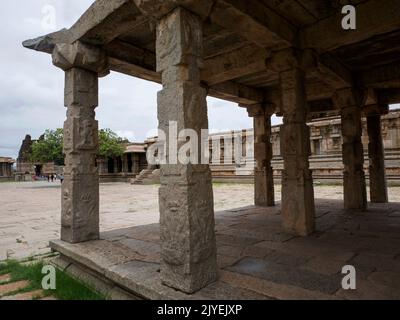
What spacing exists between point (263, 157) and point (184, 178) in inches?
246

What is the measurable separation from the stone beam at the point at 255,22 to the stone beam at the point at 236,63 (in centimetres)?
57

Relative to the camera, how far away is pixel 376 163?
29.4 feet

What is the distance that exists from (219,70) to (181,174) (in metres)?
4.09

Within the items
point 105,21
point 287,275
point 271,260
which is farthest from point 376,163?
point 105,21

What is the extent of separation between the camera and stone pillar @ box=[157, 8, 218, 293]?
2787 mm

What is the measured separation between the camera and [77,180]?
185 inches

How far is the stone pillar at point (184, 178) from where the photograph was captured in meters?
2.79

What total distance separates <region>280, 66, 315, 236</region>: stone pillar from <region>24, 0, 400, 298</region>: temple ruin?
0.02m

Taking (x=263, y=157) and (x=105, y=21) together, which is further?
(x=263, y=157)

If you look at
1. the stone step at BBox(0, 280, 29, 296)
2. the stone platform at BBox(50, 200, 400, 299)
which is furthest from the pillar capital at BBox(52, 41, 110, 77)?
the stone step at BBox(0, 280, 29, 296)

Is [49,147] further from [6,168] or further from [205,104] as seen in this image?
[205,104]

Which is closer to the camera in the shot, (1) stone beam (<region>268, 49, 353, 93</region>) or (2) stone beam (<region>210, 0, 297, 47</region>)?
(2) stone beam (<region>210, 0, 297, 47</region>)

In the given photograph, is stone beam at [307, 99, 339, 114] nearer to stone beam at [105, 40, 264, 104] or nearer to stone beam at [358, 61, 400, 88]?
stone beam at [358, 61, 400, 88]
